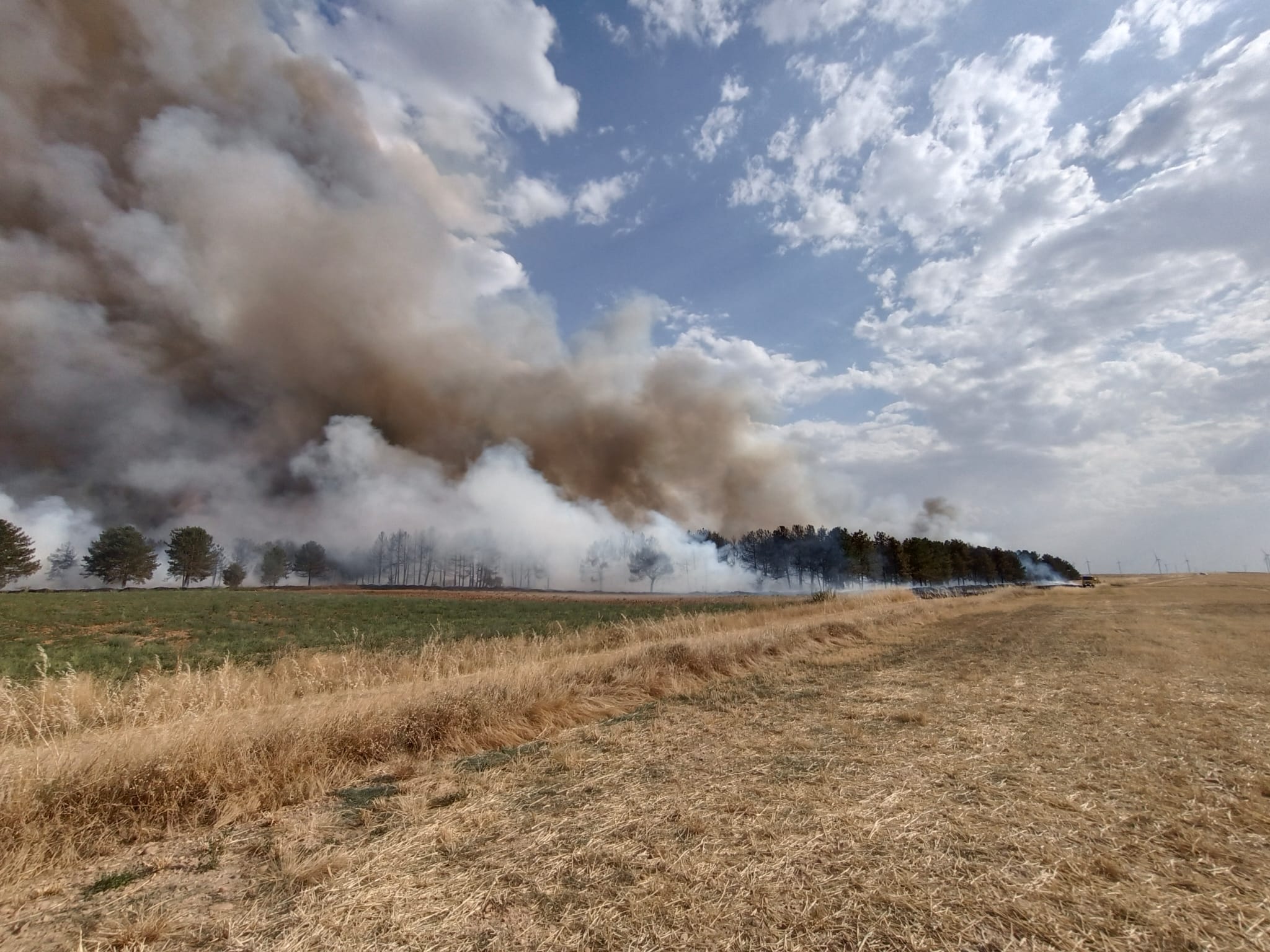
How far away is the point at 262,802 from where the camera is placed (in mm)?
6242

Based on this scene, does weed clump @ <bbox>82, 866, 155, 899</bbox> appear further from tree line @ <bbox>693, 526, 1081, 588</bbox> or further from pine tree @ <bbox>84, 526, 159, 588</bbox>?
pine tree @ <bbox>84, 526, 159, 588</bbox>

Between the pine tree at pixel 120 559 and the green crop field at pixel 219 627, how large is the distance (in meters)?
84.6

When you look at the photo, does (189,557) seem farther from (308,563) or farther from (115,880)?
(115,880)

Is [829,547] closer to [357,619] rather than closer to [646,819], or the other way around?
[357,619]

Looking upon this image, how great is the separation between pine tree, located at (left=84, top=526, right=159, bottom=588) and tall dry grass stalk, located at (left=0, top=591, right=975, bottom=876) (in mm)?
156026

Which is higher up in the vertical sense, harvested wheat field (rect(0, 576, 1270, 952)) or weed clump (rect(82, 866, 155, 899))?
harvested wheat field (rect(0, 576, 1270, 952))

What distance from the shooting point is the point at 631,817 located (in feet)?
17.8

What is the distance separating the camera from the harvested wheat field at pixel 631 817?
3.65 meters

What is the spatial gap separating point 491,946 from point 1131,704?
1091 cm

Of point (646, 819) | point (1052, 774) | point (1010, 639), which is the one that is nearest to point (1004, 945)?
point (646, 819)

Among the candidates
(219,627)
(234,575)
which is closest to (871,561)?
(219,627)

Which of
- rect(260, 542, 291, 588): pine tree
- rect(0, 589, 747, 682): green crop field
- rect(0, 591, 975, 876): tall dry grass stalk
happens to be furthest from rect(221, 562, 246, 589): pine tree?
rect(0, 591, 975, 876): tall dry grass stalk

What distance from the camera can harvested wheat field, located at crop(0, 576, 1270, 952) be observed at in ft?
12.0

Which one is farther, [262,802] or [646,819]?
[262,802]
